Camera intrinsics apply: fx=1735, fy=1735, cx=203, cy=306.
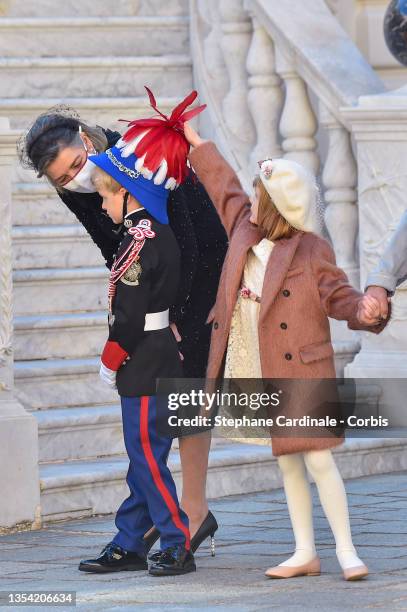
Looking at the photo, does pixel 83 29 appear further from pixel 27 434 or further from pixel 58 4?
pixel 27 434

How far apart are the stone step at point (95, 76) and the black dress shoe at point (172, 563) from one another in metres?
3.96

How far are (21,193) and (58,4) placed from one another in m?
1.48

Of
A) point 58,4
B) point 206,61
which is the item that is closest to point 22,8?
point 58,4

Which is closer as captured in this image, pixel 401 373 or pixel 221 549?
pixel 221 549

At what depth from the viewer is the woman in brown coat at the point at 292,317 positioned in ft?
17.6

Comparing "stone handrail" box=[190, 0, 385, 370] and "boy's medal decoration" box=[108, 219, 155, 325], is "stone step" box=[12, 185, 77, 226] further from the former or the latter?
"boy's medal decoration" box=[108, 219, 155, 325]

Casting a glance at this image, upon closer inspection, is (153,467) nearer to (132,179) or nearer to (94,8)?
(132,179)

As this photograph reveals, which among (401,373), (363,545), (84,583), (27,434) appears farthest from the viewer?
(401,373)

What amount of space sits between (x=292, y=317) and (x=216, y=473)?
1.93 metres

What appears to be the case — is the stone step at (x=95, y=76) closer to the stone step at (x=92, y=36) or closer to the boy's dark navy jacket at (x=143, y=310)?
the stone step at (x=92, y=36)

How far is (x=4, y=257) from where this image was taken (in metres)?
6.54

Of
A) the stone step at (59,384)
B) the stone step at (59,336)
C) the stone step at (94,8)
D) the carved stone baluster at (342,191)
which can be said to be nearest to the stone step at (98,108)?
the stone step at (94,8)

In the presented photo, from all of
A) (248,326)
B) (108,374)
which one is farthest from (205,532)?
(248,326)

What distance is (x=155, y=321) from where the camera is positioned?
18.3 feet
